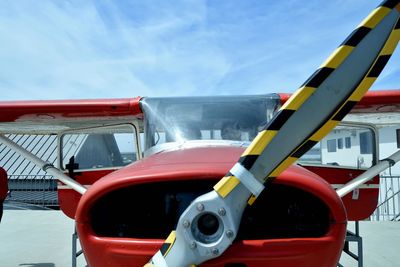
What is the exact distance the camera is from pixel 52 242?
6.50 m

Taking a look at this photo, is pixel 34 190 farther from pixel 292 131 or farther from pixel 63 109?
pixel 292 131

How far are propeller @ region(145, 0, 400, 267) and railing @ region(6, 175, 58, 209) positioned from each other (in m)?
13.1

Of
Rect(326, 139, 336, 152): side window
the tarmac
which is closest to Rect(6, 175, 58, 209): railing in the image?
the tarmac

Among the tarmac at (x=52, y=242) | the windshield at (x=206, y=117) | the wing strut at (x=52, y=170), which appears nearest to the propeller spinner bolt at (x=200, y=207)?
the windshield at (x=206, y=117)

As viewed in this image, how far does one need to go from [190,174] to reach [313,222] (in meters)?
0.67

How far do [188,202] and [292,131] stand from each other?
68 cm

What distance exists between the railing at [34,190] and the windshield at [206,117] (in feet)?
37.6

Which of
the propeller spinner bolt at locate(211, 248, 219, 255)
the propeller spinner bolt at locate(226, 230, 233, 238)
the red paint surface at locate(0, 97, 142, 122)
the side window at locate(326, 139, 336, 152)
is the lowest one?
the side window at locate(326, 139, 336, 152)

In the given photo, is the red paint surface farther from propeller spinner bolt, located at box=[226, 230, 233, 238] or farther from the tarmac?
propeller spinner bolt, located at box=[226, 230, 233, 238]

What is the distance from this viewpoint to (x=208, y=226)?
160 centimetres

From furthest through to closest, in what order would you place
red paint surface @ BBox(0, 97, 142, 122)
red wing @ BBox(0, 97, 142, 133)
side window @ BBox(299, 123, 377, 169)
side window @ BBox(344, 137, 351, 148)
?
side window @ BBox(344, 137, 351, 148) → side window @ BBox(299, 123, 377, 169) → red paint surface @ BBox(0, 97, 142, 122) → red wing @ BBox(0, 97, 142, 133)

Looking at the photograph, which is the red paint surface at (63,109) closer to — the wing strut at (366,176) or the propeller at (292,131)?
the wing strut at (366,176)

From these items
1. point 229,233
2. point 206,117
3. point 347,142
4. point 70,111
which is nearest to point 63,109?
point 70,111

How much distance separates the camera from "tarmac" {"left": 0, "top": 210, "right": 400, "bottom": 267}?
5.31m
